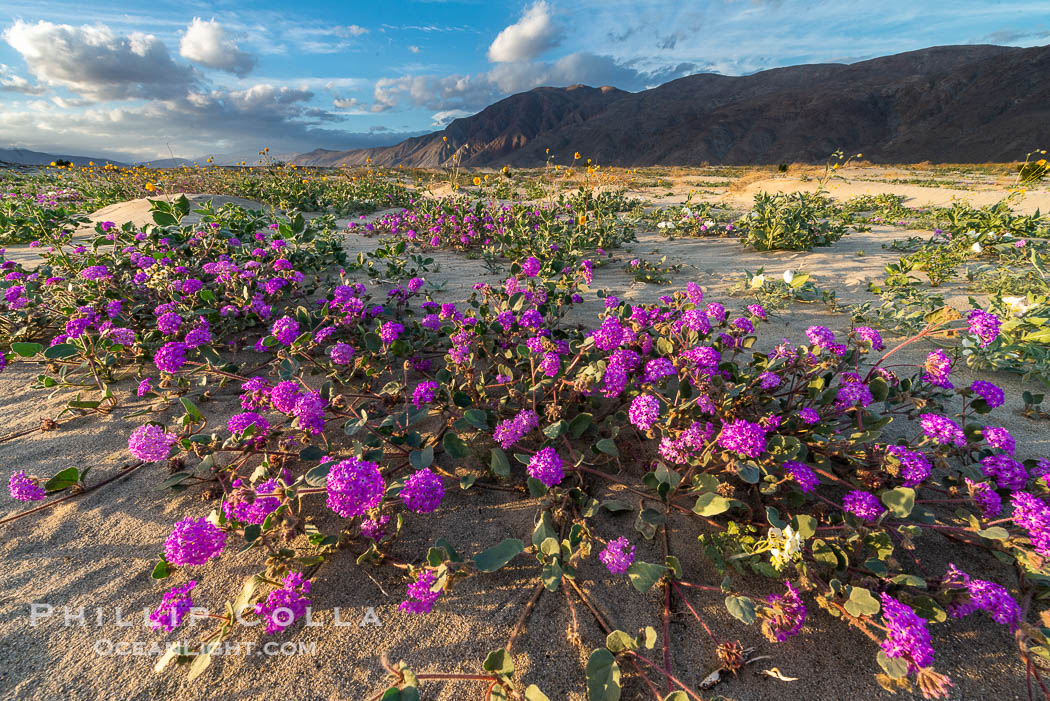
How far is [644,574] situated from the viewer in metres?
1.71

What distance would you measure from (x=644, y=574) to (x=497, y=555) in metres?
0.61

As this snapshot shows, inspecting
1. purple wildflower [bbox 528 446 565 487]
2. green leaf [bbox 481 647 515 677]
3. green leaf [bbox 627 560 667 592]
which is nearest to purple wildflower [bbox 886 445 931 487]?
green leaf [bbox 627 560 667 592]

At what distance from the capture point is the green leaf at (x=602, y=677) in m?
1.46

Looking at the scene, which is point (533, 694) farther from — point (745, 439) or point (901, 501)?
point (901, 501)

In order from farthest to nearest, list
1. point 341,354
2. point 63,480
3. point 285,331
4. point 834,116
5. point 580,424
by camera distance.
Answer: point 834,116, point 285,331, point 341,354, point 580,424, point 63,480

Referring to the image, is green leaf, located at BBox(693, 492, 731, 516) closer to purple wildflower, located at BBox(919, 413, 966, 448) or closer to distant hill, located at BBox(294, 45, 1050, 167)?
purple wildflower, located at BBox(919, 413, 966, 448)

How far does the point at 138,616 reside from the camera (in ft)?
5.94

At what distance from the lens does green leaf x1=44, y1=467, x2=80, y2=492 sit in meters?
2.29

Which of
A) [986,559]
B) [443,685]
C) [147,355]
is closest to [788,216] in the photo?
[986,559]

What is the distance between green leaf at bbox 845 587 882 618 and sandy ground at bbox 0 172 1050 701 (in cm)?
26

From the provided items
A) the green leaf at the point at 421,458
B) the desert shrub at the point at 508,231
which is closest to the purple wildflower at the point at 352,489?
the green leaf at the point at 421,458

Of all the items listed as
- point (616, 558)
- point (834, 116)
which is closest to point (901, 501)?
point (616, 558)

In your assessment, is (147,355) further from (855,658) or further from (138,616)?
(855,658)

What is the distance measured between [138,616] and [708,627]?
2.44 m
